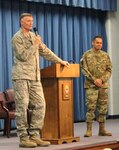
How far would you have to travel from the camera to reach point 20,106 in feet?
14.8

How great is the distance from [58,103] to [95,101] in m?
1.06

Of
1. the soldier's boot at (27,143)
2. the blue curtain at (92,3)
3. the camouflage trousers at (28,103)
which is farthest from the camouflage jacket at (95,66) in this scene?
the blue curtain at (92,3)

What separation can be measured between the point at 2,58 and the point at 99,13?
297 centimetres

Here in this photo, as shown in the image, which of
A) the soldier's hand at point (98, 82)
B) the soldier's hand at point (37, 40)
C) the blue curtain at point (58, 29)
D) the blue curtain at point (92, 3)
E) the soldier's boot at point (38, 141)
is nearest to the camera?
the soldier's hand at point (37, 40)

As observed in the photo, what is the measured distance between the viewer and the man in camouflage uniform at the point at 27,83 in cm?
451

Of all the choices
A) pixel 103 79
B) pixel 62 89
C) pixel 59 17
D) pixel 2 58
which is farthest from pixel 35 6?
pixel 62 89

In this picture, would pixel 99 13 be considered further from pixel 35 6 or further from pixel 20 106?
pixel 20 106

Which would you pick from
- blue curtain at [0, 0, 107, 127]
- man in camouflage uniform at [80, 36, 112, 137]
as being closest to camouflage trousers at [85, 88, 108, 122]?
man in camouflage uniform at [80, 36, 112, 137]

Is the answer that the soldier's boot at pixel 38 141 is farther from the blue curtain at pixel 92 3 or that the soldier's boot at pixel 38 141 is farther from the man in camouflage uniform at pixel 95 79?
the blue curtain at pixel 92 3

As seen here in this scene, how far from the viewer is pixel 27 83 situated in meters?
4.56

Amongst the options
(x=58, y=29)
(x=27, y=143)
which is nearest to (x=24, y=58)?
(x=27, y=143)

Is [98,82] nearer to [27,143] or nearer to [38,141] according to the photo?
[38,141]

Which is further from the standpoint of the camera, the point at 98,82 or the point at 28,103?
the point at 98,82

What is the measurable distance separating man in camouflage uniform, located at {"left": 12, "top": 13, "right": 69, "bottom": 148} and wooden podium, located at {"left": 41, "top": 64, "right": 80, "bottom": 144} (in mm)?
258
